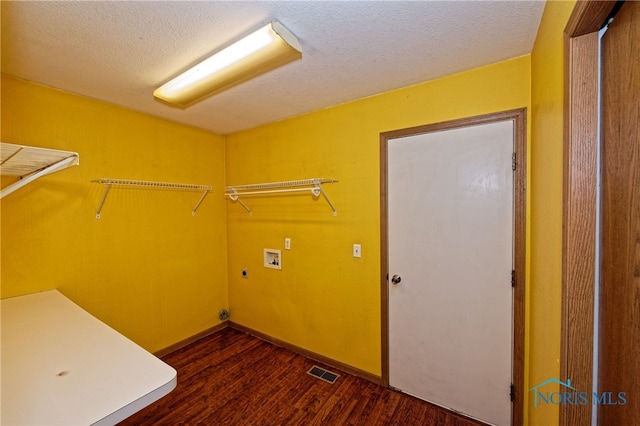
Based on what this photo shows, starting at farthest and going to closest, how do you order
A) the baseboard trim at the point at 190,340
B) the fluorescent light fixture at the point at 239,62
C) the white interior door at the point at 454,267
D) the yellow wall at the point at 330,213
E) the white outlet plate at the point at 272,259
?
the white outlet plate at the point at 272,259
the baseboard trim at the point at 190,340
the yellow wall at the point at 330,213
the white interior door at the point at 454,267
the fluorescent light fixture at the point at 239,62

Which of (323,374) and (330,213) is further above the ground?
(330,213)

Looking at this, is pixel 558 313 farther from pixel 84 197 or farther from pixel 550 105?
pixel 84 197

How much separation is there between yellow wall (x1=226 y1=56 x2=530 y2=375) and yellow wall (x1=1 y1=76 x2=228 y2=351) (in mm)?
445

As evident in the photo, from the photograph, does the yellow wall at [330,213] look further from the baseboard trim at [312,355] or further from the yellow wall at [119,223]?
the yellow wall at [119,223]

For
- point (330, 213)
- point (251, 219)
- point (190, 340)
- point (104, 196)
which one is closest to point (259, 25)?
point (330, 213)

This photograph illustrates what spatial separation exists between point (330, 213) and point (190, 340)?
6.87ft

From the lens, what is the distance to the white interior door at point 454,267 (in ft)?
5.57

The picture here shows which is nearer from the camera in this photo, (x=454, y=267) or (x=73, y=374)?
(x=73, y=374)

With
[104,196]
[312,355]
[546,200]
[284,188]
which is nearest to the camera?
[546,200]

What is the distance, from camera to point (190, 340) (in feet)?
9.34

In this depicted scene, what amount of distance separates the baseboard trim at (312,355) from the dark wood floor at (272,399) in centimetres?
4

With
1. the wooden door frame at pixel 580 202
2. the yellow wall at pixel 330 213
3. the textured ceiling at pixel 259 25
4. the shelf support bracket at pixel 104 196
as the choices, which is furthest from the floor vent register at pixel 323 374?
the textured ceiling at pixel 259 25

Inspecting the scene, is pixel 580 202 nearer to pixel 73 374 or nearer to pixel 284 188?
pixel 73 374

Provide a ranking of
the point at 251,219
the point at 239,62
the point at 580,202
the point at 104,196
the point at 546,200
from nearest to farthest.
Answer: the point at 580,202 → the point at 546,200 → the point at 239,62 → the point at 104,196 → the point at 251,219
